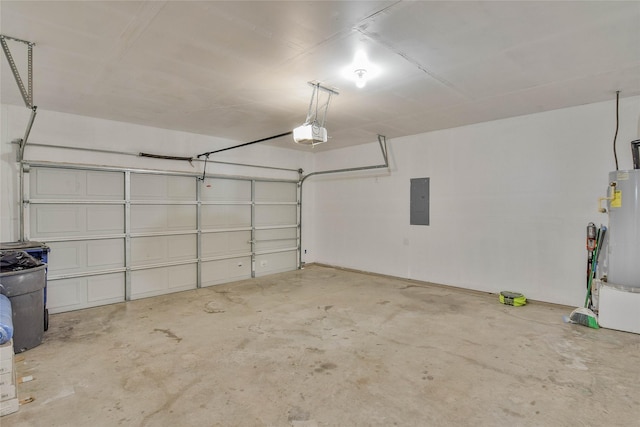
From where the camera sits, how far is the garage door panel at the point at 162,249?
4914 millimetres

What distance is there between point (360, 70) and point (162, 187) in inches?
149

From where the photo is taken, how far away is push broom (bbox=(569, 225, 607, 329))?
141 inches

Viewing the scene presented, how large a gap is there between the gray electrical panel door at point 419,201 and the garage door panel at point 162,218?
12.8ft

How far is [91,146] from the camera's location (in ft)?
14.8

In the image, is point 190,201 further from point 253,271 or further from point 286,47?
point 286,47

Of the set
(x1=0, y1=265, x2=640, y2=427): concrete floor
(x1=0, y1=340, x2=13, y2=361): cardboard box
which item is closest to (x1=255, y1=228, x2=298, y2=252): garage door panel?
(x1=0, y1=265, x2=640, y2=427): concrete floor

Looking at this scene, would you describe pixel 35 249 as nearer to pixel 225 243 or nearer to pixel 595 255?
pixel 225 243

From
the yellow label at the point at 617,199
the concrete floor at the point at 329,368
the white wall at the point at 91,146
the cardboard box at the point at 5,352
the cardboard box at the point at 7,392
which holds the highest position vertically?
the white wall at the point at 91,146

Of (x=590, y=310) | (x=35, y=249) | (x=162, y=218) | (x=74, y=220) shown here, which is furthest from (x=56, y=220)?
(x=590, y=310)

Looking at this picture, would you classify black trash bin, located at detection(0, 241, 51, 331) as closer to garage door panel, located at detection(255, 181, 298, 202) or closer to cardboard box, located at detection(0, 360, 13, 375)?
cardboard box, located at detection(0, 360, 13, 375)

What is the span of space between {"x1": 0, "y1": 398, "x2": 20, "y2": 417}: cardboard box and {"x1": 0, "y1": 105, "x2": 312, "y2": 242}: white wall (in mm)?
2643

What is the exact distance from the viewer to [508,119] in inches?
185

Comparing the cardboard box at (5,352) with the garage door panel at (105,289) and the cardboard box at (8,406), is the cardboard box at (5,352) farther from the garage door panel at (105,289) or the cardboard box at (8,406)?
the garage door panel at (105,289)

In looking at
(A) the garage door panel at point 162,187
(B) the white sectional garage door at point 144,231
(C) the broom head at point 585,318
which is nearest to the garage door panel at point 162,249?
(B) the white sectional garage door at point 144,231
